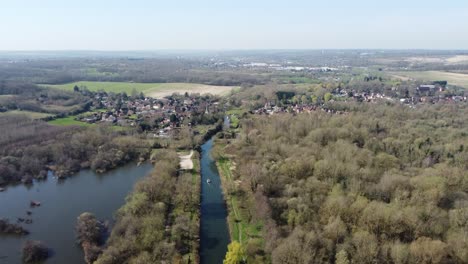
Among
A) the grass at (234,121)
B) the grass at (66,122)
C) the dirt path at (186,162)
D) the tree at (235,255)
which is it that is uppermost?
the grass at (66,122)

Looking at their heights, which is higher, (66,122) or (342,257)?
(66,122)

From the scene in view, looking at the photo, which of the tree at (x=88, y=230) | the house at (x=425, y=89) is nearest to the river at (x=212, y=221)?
the tree at (x=88, y=230)

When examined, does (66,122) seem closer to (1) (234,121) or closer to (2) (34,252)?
(1) (234,121)

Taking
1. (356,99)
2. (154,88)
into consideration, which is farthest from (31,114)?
(356,99)

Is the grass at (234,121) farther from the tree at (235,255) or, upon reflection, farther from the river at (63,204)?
the tree at (235,255)

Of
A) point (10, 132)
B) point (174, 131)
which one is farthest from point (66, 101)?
point (174, 131)

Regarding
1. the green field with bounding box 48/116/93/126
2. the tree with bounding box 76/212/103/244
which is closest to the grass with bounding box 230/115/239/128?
the green field with bounding box 48/116/93/126
